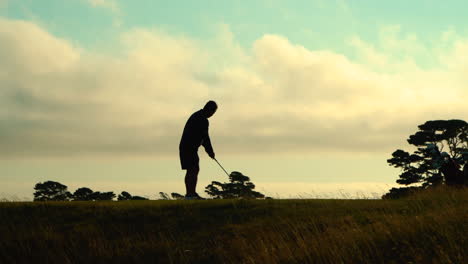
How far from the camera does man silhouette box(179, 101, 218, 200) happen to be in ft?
49.4

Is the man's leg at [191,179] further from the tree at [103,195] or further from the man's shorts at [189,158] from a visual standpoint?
the tree at [103,195]

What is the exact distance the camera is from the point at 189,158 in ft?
49.6

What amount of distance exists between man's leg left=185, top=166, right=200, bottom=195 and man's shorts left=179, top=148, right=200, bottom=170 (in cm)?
12

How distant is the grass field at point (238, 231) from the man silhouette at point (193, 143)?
106 cm

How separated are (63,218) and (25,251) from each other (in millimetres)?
2569

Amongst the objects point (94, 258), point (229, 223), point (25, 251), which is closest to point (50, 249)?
point (25, 251)

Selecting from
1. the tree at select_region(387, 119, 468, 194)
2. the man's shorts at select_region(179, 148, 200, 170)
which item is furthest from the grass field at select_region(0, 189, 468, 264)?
the tree at select_region(387, 119, 468, 194)

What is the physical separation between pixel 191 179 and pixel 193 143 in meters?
1.11

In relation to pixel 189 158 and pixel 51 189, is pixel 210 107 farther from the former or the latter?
pixel 51 189

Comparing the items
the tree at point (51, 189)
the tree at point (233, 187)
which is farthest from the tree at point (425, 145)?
the tree at point (51, 189)

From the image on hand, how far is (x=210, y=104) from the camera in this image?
1521 cm

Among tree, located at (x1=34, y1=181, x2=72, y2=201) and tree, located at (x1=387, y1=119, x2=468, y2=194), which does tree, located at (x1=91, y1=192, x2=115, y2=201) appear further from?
tree, located at (x1=387, y1=119, x2=468, y2=194)

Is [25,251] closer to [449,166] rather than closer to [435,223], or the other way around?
[435,223]

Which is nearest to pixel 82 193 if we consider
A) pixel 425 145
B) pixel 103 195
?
pixel 103 195
